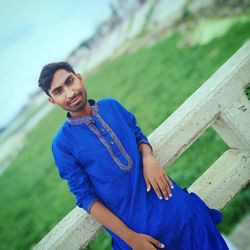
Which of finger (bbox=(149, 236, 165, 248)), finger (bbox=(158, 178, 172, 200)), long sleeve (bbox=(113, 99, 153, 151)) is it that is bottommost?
finger (bbox=(149, 236, 165, 248))

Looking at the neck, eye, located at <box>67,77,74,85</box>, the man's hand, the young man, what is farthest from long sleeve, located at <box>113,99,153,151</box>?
the man's hand

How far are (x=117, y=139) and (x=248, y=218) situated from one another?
1.74 metres

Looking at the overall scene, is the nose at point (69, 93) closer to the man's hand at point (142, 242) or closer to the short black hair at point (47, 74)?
the short black hair at point (47, 74)

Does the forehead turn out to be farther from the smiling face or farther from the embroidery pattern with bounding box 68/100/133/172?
the embroidery pattern with bounding box 68/100/133/172

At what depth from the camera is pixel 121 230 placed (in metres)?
1.65

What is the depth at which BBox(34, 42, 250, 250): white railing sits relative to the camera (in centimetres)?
178

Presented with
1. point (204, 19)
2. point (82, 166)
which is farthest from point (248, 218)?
point (204, 19)

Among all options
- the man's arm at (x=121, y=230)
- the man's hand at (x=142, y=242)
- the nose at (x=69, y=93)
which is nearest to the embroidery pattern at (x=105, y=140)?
the nose at (x=69, y=93)

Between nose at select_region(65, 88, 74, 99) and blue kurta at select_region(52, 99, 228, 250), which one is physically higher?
nose at select_region(65, 88, 74, 99)

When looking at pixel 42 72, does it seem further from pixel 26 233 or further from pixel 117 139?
pixel 26 233

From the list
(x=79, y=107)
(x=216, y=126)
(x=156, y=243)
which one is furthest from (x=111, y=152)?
(x=216, y=126)

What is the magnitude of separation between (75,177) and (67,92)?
1.55 ft

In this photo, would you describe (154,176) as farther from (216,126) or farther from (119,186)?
(216,126)

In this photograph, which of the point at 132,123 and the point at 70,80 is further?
the point at 132,123
